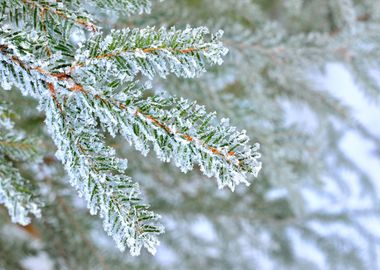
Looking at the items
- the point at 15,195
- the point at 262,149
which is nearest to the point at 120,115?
the point at 15,195

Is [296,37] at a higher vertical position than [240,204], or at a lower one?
higher

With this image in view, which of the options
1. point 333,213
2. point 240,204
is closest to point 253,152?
point 240,204

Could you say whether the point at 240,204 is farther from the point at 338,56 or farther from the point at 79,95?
the point at 79,95

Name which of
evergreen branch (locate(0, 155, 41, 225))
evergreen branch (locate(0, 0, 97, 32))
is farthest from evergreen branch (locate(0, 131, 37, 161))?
evergreen branch (locate(0, 0, 97, 32))

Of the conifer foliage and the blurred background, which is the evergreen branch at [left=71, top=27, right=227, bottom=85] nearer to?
the conifer foliage

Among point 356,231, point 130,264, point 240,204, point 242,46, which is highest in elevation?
point 242,46

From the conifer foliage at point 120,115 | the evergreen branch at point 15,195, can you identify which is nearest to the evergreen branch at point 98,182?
the conifer foliage at point 120,115

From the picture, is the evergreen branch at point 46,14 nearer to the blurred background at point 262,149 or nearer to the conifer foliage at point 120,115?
the conifer foliage at point 120,115
